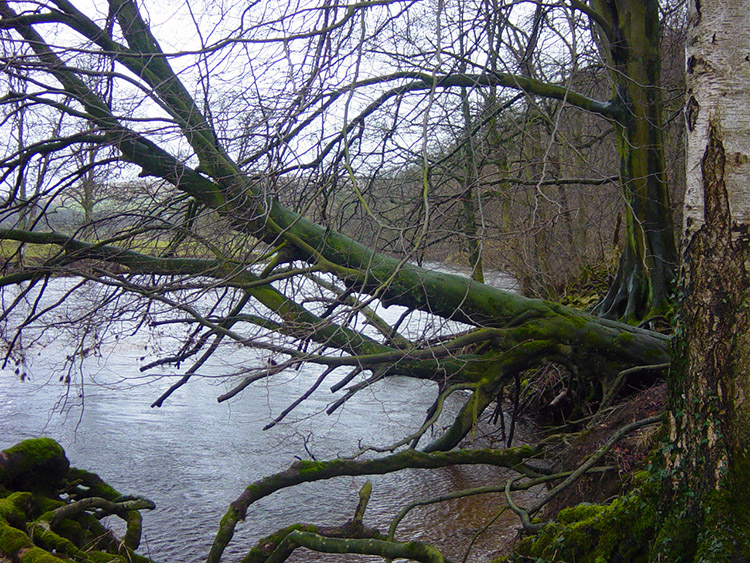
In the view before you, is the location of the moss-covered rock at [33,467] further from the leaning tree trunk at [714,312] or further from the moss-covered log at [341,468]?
the leaning tree trunk at [714,312]

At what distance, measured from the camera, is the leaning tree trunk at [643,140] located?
27.1 ft

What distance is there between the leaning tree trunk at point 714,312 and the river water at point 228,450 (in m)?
3.08

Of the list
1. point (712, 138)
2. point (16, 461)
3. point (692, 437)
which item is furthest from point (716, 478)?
point (16, 461)

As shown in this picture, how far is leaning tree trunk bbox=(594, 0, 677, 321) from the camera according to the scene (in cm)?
826

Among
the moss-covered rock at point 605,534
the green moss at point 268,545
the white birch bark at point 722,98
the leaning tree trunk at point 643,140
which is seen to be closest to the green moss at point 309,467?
the green moss at point 268,545

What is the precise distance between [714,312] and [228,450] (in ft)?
24.5

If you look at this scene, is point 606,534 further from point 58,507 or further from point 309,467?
point 58,507

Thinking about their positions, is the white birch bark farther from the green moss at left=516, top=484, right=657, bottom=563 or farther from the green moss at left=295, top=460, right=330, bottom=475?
the green moss at left=295, top=460, right=330, bottom=475

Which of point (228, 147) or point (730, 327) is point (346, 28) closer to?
point (228, 147)

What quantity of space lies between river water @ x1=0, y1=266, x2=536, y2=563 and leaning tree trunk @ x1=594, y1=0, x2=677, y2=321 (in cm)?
291

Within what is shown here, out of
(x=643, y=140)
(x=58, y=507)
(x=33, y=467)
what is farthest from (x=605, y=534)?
(x=643, y=140)

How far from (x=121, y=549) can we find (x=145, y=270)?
2.81 m

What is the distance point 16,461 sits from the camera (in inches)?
213

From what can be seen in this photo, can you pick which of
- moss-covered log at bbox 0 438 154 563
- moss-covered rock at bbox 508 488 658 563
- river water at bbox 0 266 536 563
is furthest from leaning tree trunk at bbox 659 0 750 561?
moss-covered log at bbox 0 438 154 563
